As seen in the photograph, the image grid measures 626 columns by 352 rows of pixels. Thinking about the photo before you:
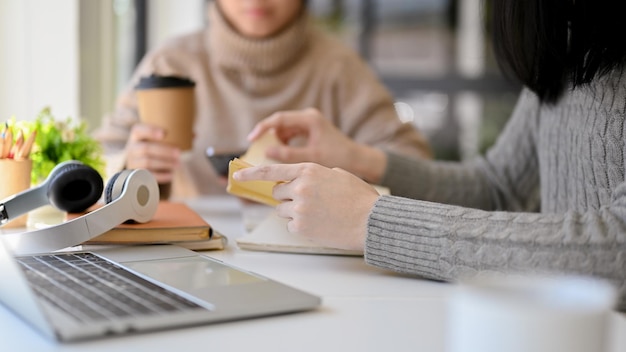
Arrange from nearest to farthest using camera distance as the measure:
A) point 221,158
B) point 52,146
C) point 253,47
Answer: point 52,146 < point 221,158 < point 253,47

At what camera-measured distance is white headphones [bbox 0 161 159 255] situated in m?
0.97

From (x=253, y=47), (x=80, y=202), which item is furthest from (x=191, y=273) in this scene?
(x=253, y=47)

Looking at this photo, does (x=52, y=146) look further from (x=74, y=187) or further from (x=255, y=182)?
(x=255, y=182)

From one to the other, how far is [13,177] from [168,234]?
288mm

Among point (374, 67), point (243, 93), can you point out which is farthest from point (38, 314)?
point (374, 67)

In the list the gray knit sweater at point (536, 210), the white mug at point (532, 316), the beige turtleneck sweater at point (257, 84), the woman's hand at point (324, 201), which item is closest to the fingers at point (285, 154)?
the gray knit sweater at point (536, 210)

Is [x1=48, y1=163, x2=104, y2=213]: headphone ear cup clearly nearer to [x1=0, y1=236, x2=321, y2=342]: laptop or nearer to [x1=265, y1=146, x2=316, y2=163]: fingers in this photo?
[x1=0, y1=236, x2=321, y2=342]: laptop

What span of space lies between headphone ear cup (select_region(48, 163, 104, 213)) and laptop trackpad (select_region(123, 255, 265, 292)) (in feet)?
0.72

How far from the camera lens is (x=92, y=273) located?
863mm

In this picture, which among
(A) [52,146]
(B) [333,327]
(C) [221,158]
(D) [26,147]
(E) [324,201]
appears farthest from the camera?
(C) [221,158]

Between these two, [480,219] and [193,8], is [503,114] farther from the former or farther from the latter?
[480,219]

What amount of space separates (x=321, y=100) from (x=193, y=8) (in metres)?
1.23

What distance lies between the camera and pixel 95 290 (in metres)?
0.78

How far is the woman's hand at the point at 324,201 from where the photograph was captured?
99 cm
